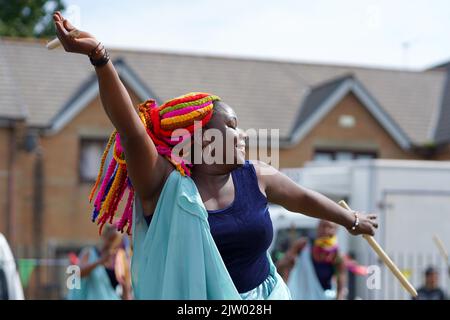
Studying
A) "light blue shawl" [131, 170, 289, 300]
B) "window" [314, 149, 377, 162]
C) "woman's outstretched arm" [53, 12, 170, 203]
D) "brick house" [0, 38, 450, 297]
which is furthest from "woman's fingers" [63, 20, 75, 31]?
"window" [314, 149, 377, 162]

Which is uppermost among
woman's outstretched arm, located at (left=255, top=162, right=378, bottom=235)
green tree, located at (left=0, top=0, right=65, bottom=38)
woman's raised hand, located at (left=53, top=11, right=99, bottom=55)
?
green tree, located at (left=0, top=0, right=65, bottom=38)

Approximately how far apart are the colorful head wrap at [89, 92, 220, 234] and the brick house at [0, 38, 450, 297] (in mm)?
16104

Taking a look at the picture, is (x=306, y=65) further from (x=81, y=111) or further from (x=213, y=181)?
(x=213, y=181)

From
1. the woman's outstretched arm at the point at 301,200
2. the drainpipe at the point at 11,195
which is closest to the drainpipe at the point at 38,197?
the drainpipe at the point at 11,195

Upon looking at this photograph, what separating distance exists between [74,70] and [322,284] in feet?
55.1

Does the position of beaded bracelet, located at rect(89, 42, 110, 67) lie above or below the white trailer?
below

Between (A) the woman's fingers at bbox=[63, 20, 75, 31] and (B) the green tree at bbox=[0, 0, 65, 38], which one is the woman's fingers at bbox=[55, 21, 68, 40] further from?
(B) the green tree at bbox=[0, 0, 65, 38]

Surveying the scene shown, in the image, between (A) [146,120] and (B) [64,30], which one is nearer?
(B) [64,30]

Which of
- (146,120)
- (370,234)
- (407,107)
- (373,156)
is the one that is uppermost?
(407,107)

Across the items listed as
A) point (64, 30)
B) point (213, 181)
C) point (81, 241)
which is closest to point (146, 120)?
point (213, 181)

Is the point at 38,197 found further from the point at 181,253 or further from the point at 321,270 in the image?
the point at 181,253

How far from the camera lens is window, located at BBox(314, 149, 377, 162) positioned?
81.5 feet

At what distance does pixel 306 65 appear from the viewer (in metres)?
29.2

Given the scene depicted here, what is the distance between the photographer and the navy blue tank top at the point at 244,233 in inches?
138
